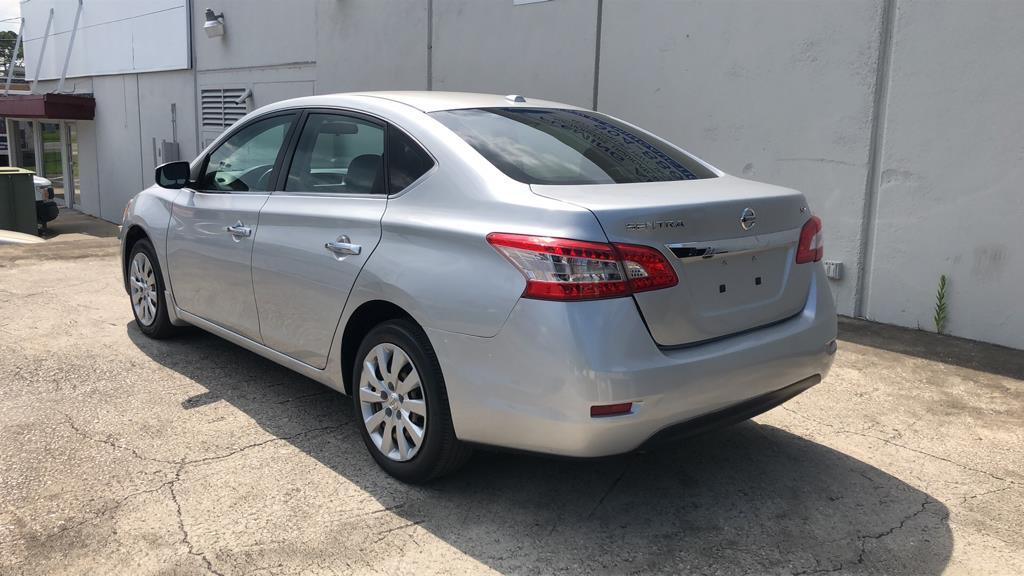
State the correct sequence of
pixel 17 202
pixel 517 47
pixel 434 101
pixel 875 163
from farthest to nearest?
1. pixel 17 202
2. pixel 517 47
3. pixel 875 163
4. pixel 434 101

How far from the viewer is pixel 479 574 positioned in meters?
2.90

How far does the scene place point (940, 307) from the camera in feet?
20.0

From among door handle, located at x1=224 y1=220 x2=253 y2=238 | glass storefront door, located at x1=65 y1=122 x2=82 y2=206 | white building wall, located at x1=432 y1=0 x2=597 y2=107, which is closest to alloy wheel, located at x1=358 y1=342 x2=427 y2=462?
door handle, located at x1=224 y1=220 x2=253 y2=238

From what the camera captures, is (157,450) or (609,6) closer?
(157,450)

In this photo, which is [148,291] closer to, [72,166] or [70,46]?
[70,46]

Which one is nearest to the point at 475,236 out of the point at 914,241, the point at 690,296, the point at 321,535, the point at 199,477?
the point at 690,296

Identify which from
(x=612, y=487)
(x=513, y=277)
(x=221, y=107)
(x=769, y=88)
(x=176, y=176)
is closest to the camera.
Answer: (x=513, y=277)

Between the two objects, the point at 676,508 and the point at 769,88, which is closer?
the point at 676,508

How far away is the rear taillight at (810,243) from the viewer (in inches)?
138

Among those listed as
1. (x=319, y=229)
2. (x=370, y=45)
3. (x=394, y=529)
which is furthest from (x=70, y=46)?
(x=394, y=529)

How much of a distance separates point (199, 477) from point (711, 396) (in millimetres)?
2162

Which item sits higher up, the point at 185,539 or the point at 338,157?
the point at 338,157

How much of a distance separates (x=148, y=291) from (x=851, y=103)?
5.23 m

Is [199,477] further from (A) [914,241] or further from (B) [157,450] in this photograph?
(A) [914,241]
